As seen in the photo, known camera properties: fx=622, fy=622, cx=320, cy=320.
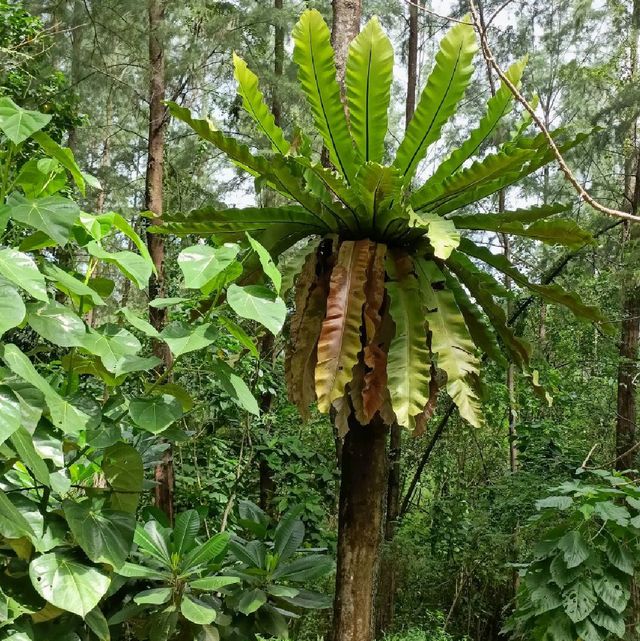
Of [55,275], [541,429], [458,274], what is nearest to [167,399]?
[55,275]

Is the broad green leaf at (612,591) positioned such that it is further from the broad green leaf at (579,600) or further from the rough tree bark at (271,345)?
the rough tree bark at (271,345)

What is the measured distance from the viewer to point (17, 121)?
1404 millimetres

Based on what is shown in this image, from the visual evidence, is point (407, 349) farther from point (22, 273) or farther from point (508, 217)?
point (22, 273)

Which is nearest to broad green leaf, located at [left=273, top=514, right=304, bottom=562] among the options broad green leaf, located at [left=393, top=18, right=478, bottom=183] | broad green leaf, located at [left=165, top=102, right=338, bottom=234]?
broad green leaf, located at [left=165, top=102, right=338, bottom=234]

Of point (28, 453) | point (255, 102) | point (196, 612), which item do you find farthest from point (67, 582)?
point (255, 102)

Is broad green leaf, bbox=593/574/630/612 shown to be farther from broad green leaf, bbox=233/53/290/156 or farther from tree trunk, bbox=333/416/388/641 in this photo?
broad green leaf, bbox=233/53/290/156

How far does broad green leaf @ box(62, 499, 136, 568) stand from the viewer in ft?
4.81

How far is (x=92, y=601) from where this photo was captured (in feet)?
4.65

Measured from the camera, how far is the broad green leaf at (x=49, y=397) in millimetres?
1276

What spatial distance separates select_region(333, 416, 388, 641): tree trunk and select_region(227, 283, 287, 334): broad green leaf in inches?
28.4

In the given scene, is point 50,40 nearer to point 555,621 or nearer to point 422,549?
point 422,549

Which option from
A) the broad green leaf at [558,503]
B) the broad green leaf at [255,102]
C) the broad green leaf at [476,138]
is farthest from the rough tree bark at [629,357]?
the broad green leaf at [255,102]

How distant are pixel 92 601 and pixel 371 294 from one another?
112 cm

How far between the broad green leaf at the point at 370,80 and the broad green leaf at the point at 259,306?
78 centimetres
